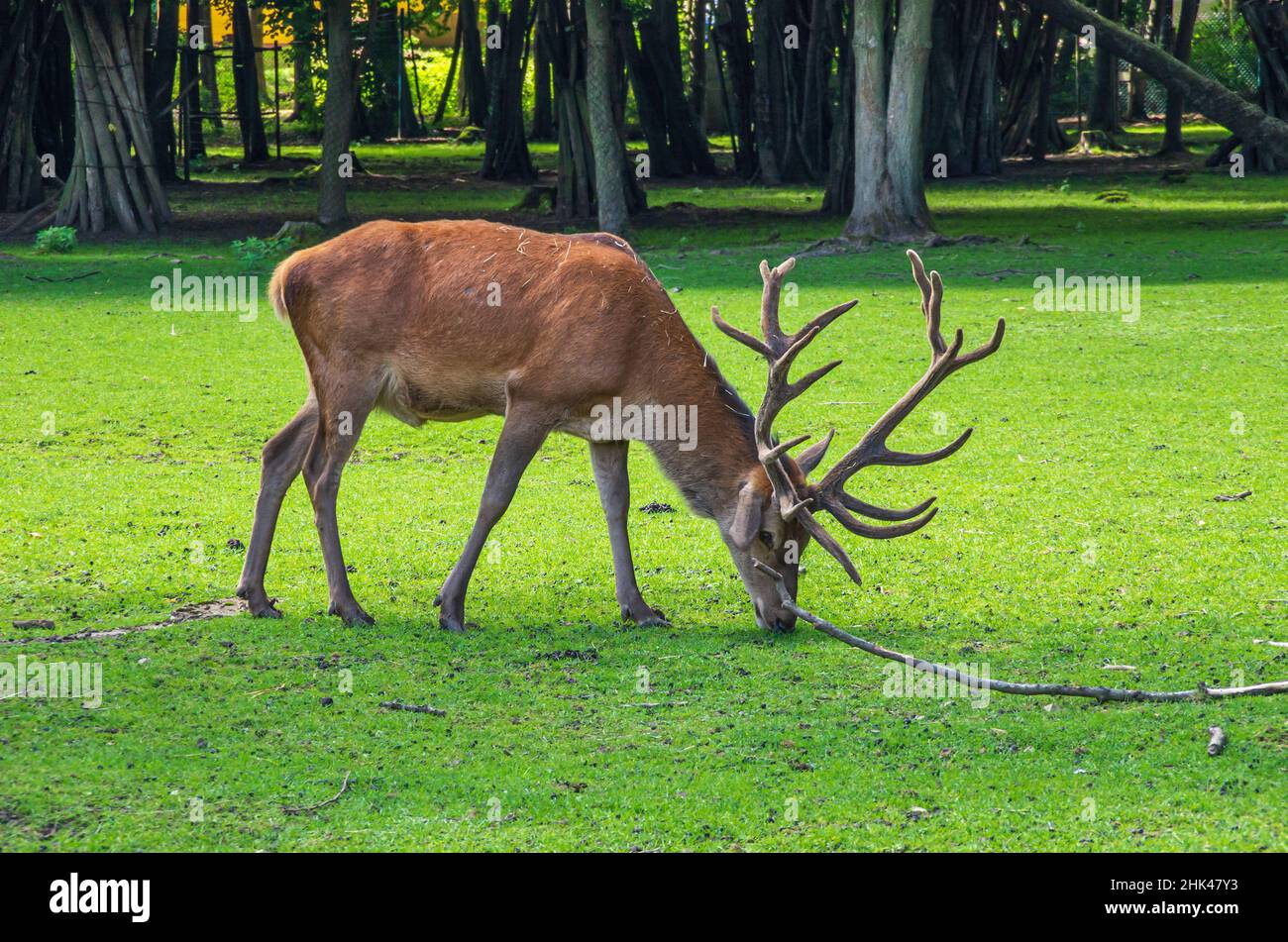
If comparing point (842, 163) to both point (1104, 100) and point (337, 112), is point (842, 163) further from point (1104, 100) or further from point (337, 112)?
point (1104, 100)

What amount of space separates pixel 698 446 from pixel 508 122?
25769 mm

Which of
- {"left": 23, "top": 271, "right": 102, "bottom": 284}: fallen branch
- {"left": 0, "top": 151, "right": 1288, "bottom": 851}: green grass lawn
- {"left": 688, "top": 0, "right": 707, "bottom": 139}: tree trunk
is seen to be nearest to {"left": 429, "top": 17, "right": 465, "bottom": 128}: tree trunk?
{"left": 688, "top": 0, "right": 707, "bottom": 139}: tree trunk

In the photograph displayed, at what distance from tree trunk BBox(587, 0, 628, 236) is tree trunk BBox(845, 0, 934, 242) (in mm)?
3152

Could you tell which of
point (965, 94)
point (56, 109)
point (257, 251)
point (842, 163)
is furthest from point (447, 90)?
point (257, 251)

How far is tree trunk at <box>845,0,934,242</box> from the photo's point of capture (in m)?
20.3

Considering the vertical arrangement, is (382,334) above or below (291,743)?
above

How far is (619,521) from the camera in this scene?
752 cm

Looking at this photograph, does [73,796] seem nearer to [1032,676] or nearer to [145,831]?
[145,831]

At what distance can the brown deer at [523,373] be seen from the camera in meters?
7.14

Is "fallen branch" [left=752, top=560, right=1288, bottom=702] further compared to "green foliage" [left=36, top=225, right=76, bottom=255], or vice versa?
"green foliage" [left=36, top=225, right=76, bottom=255]

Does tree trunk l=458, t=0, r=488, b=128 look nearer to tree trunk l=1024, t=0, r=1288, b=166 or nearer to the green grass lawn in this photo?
tree trunk l=1024, t=0, r=1288, b=166

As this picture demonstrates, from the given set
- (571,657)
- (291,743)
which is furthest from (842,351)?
(291,743)

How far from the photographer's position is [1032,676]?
6332 mm

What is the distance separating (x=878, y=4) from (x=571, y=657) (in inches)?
614
